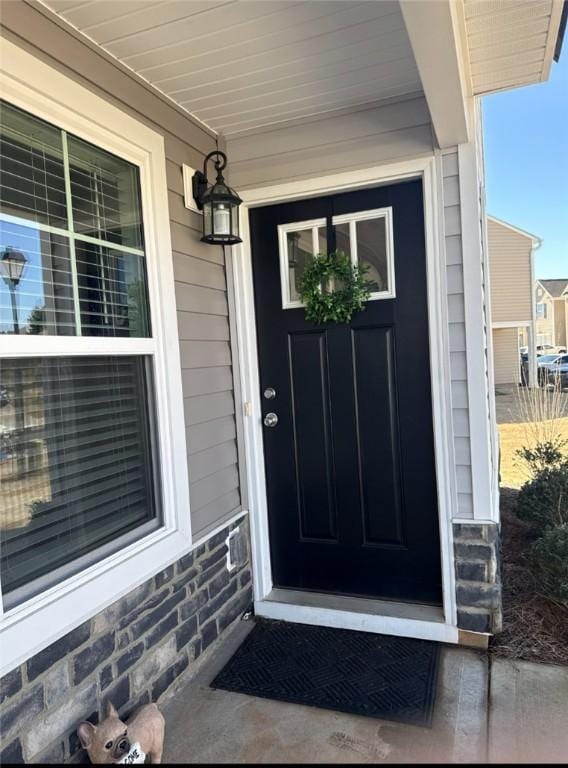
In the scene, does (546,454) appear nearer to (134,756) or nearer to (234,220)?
(234,220)

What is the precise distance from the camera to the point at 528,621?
7.54ft

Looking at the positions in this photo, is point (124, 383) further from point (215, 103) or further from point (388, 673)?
point (388, 673)

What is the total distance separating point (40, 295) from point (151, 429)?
67cm

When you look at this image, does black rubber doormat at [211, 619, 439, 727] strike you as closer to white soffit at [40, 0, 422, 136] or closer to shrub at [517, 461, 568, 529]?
shrub at [517, 461, 568, 529]

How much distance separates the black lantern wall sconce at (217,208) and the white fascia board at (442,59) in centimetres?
90

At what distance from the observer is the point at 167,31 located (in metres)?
1.71

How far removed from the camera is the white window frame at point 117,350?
144 cm

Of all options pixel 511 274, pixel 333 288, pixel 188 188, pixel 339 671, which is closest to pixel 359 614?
pixel 339 671

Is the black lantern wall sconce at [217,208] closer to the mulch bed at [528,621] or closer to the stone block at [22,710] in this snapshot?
the stone block at [22,710]

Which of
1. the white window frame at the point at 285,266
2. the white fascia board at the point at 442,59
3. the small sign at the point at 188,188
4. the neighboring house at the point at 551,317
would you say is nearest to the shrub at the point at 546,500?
the white window frame at the point at 285,266

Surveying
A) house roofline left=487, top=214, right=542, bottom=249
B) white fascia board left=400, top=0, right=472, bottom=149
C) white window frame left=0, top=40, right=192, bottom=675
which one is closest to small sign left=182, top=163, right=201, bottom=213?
white window frame left=0, top=40, right=192, bottom=675

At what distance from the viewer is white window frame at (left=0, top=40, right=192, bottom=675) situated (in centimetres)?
144

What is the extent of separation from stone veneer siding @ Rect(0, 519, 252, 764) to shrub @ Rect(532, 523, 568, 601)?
1.42m

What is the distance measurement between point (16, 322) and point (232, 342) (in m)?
1.20
